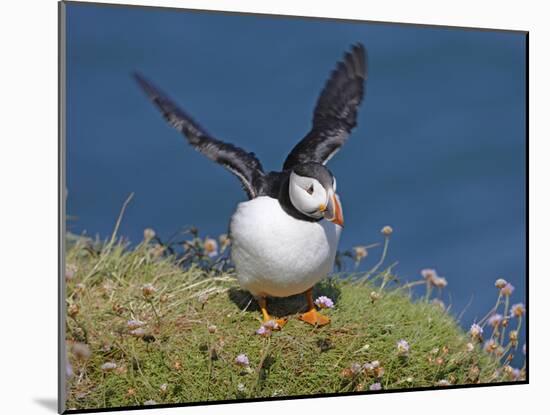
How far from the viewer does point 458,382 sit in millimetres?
5406

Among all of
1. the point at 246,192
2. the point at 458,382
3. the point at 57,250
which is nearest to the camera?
the point at 57,250

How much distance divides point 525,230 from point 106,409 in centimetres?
229

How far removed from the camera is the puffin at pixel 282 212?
4844 mm

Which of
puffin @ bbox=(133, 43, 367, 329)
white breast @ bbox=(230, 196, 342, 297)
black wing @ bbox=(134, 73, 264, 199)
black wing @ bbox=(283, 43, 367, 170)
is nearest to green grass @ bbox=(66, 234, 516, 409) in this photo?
puffin @ bbox=(133, 43, 367, 329)

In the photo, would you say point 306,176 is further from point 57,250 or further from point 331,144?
point 57,250

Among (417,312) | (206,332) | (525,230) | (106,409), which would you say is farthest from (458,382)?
(106,409)

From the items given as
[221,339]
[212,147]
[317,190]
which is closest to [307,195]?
[317,190]

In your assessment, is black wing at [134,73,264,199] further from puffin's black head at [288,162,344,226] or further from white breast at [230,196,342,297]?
puffin's black head at [288,162,344,226]

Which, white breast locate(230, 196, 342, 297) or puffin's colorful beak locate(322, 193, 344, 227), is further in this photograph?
white breast locate(230, 196, 342, 297)

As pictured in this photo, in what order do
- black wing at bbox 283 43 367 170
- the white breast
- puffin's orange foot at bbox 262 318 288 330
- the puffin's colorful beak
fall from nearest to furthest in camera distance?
the puffin's colorful beak, the white breast, puffin's orange foot at bbox 262 318 288 330, black wing at bbox 283 43 367 170

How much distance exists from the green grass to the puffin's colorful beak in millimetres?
654

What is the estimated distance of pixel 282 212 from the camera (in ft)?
16.1

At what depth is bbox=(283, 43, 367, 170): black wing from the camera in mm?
5164

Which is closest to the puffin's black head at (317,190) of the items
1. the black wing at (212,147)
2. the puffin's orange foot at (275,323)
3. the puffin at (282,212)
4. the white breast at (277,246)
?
the puffin at (282,212)
